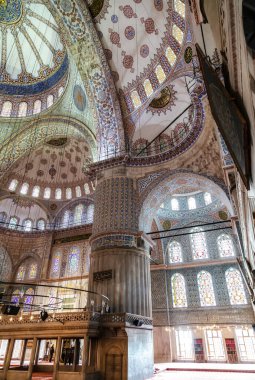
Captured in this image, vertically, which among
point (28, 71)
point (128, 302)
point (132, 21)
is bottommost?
point (128, 302)

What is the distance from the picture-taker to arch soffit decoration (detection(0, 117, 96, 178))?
56.1ft

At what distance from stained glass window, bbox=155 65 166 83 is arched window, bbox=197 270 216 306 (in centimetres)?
1105

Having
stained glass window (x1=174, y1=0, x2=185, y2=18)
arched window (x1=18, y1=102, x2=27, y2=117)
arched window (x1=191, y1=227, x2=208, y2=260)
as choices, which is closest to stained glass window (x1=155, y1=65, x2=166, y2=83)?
stained glass window (x1=174, y1=0, x2=185, y2=18)

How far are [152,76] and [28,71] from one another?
10354 mm

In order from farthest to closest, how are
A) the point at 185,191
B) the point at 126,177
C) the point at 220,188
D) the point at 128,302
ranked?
1. the point at 185,191
2. the point at 126,177
3. the point at 220,188
4. the point at 128,302

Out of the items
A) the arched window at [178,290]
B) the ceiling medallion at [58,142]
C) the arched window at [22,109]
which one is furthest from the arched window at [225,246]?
the arched window at [22,109]

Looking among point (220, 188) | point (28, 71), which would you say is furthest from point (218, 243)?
point (28, 71)

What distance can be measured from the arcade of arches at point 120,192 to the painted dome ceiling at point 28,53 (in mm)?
83

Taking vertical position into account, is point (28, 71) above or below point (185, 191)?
above

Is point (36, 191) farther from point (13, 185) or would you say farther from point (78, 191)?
point (78, 191)

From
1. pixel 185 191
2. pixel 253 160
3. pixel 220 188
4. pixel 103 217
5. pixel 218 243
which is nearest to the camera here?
pixel 253 160

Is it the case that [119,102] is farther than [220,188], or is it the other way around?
[119,102]

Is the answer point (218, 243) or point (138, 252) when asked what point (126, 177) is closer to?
point (138, 252)

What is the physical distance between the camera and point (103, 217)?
37.1ft
